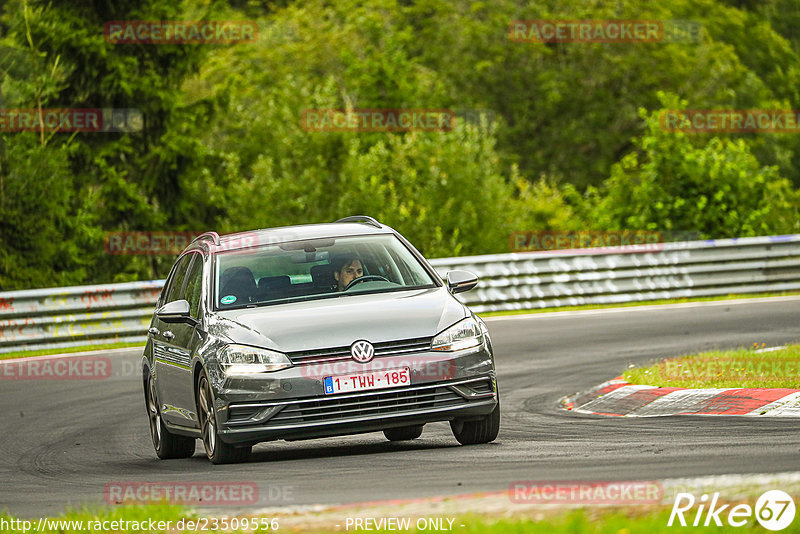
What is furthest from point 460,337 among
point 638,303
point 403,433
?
point 638,303

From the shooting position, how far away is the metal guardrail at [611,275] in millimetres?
21516

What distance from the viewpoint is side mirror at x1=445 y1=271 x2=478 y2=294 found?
1033 cm

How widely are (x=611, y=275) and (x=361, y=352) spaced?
1519 cm

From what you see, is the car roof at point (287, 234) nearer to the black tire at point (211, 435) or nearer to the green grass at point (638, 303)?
the black tire at point (211, 435)

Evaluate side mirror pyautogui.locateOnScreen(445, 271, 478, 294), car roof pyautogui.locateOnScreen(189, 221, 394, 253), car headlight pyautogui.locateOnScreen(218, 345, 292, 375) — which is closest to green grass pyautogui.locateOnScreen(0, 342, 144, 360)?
car roof pyautogui.locateOnScreen(189, 221, 394, 253)

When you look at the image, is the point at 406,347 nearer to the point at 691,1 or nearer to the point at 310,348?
the point at 310,348

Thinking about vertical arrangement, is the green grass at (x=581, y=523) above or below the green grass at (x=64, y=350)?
above

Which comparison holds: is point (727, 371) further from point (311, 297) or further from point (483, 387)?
point (311, 297)

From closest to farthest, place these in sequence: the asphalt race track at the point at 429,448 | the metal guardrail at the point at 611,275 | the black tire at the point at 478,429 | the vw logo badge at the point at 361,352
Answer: the asphalt race track at the point at 429,448 < the vw logo badge at the point at 361,352 < the black tire at the point at 478,429 < the metal guardrail at the point at 611,275

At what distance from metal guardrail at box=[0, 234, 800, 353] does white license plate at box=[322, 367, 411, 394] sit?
1257 centimetres

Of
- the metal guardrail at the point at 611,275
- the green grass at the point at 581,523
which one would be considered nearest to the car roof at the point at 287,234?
the green grass at the point at 581,523

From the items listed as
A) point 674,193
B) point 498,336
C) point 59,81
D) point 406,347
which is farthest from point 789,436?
point 59,81

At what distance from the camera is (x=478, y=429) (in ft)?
32.1

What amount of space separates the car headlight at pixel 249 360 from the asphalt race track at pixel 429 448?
2.07ft
